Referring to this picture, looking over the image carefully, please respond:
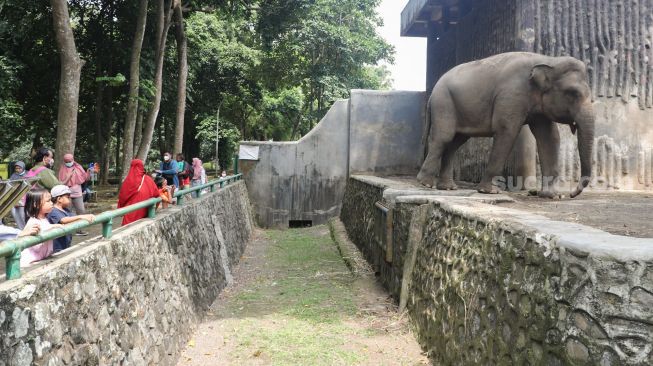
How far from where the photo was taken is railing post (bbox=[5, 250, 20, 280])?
2.51 metres

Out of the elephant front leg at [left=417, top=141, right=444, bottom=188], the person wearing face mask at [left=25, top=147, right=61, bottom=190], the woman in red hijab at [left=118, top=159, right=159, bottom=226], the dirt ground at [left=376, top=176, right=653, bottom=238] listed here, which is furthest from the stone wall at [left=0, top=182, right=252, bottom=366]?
the elephant front leg at [left=417, top=141, right=444, bottom=188]

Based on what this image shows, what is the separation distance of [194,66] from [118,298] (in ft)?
57.4

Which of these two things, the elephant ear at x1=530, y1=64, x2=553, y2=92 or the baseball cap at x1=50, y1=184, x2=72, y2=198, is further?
the elephant ear at x1=530, y1=64, x2=553, y2=92

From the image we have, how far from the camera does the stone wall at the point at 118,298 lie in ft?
8.25

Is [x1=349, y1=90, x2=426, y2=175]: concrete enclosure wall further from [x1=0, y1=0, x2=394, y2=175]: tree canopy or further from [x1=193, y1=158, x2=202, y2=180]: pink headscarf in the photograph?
[x1=0, y1=0, x2=394, y2=175]: tree canopy

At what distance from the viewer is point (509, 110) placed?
7.16 m

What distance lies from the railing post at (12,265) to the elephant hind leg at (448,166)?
19.9 feet

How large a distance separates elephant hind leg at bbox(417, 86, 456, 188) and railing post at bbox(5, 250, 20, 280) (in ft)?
20.9

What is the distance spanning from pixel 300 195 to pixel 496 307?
10.5m

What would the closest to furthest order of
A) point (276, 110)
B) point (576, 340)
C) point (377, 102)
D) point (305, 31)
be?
point (576, 340), point (377, 102), point (305, 31), point (276, 110)

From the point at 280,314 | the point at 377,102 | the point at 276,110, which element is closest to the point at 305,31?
the point at 276,110

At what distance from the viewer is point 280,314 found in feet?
21.1

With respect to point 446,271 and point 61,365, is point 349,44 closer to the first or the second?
point 446,271

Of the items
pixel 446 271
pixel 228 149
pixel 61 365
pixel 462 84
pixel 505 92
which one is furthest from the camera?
pixel 228 149
